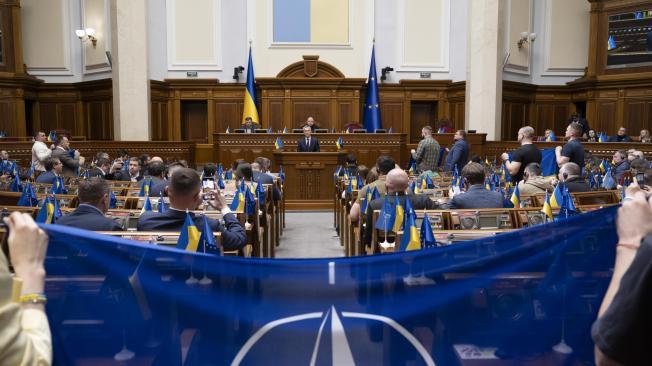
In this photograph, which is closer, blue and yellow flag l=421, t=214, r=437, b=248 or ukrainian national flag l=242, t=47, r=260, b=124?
blue and yellow flag l=421, t=214, r=437, b=248

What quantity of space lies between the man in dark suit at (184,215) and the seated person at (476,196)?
2149mm

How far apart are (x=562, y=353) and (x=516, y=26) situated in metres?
15.4

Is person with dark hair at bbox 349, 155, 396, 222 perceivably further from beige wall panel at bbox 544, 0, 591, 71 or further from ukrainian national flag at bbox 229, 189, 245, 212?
beige wall panel at bbox 544, 0, 591, 71

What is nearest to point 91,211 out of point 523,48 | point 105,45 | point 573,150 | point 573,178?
point 573,178

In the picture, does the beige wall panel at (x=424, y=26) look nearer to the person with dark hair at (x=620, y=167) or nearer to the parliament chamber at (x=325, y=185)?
the parliament chamber at (x=325, y=185)

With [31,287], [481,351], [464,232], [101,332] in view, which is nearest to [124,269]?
[101,332]

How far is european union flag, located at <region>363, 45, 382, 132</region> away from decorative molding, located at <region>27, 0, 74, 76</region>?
915cm

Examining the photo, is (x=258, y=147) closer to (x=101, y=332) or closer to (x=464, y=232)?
(x=464, y=232)

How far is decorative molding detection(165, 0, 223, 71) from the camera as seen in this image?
16.7 m

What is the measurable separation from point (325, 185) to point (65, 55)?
10.8m

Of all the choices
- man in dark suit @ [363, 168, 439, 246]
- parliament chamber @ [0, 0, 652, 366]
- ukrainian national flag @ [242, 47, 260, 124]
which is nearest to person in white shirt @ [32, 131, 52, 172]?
parliament chamber @ [0, 0, 652, 366]

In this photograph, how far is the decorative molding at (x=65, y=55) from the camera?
57.5 feet

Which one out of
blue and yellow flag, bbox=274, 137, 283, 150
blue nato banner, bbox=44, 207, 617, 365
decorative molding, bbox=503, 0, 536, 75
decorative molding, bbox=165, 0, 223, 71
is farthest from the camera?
decorative molding, bbox=165, 0, 223, 71

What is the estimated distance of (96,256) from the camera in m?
1.84
